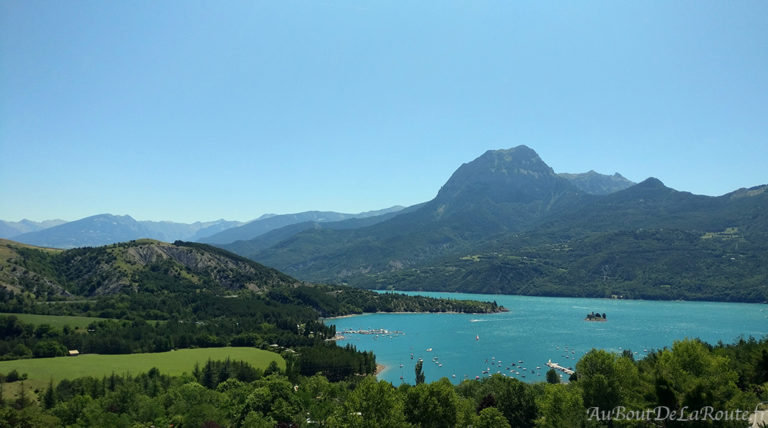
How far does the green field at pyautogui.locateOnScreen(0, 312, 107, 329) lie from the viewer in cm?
14632

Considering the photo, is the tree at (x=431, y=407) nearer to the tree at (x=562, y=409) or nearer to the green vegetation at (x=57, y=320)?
the tree at (x=562, y=409)

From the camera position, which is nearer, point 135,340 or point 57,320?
point 135,340

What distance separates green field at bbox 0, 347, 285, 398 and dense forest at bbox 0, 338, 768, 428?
16.6 metres

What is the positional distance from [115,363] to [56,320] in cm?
5550

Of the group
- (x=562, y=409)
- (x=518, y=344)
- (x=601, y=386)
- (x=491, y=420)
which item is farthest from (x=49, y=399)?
(x=518, y=344)

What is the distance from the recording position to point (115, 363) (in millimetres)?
114750

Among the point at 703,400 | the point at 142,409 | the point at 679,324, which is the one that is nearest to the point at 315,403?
the point at 142,409

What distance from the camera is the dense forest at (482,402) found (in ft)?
130

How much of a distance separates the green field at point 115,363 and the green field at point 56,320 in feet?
110

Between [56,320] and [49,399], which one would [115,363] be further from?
[56,320]

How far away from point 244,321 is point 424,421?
14717 cm

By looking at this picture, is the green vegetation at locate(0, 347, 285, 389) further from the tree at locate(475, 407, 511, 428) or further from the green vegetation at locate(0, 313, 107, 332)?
the tree at locate(475, 407, 511, 428)

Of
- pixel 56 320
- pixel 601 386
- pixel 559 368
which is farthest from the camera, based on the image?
pixel 56 320

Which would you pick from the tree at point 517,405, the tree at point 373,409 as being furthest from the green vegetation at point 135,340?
the tree at point 517,405
